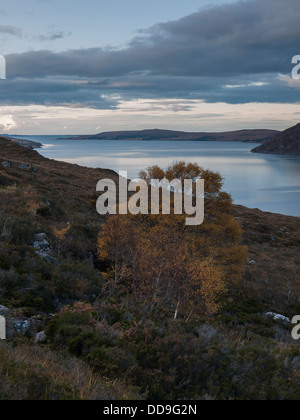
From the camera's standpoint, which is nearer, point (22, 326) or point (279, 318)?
point (22, 326)

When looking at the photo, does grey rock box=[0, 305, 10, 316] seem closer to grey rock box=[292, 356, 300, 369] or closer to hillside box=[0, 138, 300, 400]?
hillside box=[0, 138, 300, 400]

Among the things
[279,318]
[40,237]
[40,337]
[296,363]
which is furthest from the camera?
[279,318]

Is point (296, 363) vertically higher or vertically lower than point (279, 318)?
higher

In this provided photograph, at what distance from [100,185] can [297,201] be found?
6091 cm

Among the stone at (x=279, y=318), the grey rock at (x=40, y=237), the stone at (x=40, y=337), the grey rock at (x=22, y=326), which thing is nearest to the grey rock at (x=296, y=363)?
the stone at (x=40, y=337)

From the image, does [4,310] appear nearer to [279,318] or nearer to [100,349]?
[100,349]

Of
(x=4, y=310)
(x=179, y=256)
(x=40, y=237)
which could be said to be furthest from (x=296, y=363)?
(x=40, y=237)

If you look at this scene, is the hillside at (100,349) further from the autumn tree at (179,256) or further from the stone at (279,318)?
the stone at (279,318)

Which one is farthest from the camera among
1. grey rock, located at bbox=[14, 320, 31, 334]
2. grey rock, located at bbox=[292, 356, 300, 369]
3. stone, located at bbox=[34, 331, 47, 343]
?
grey rock, located at bbox=[292, 356, 300, 369]

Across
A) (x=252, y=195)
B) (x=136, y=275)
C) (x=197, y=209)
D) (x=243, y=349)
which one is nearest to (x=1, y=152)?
(x=197, y=209)

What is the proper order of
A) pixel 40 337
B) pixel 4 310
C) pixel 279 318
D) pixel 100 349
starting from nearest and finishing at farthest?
pixel 100 349 < pixel 40 337 < pixel 4 310 < pixel 279 318

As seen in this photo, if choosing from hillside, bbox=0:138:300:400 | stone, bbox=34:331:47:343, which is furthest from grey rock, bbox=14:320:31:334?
stone, bbox=34:331:47:343

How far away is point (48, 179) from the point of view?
43.6 metres
